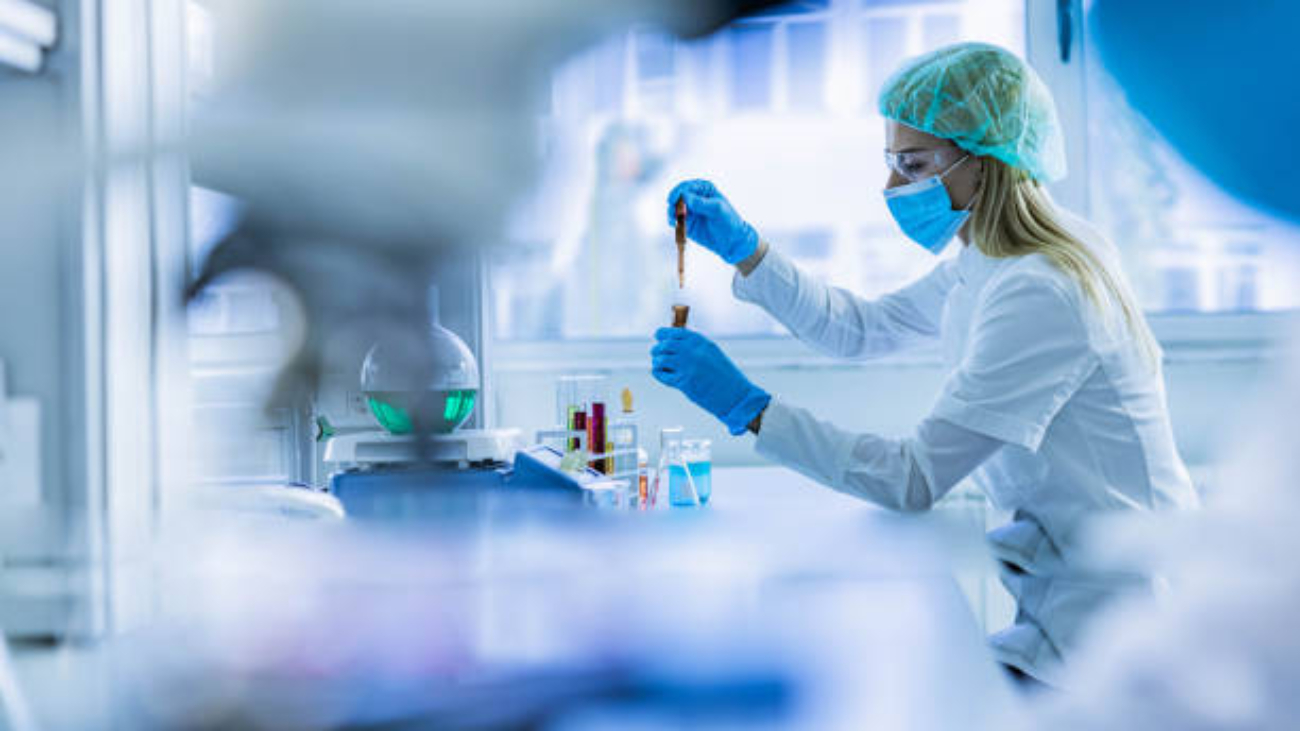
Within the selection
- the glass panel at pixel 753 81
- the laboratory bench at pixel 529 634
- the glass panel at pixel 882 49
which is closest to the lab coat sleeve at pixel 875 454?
the laboratory bench at pixel 529 634

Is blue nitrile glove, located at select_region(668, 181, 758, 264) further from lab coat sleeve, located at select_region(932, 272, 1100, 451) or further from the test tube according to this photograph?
lab coat sleeve, located at select_region(932, 272, 1100, 451)

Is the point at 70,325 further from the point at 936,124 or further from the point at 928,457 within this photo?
the point at 936,124

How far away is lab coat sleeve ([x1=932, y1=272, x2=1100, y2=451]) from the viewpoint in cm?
103

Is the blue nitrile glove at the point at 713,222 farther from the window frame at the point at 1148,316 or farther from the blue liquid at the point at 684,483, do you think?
the window frame at the point at 1148,316

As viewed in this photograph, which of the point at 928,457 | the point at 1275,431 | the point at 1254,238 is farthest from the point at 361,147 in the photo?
the point at 1254,238

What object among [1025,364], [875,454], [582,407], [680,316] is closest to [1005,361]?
[1025,364]

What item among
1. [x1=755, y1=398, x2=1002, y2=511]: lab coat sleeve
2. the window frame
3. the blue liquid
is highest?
the window frame

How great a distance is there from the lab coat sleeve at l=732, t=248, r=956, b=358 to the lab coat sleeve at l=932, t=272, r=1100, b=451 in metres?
0.43

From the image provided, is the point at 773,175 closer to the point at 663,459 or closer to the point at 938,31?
the point at 938,31

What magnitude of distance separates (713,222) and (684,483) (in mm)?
443

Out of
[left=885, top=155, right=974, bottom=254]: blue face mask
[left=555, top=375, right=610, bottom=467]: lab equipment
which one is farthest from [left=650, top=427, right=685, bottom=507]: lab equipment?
[left=885, top=155, right=974, bottom=254]: blue face mask

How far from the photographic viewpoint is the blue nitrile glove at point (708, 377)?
118 centimetres

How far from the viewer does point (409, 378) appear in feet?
1.11

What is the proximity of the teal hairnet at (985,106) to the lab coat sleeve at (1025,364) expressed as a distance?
201mm
